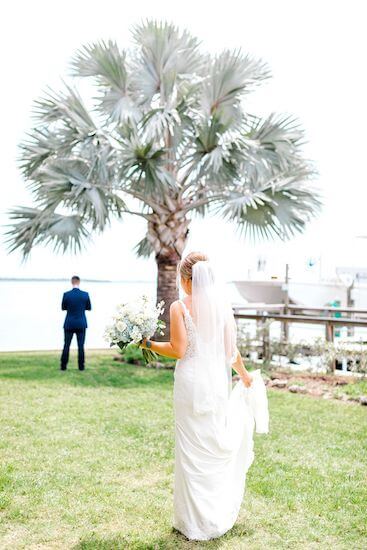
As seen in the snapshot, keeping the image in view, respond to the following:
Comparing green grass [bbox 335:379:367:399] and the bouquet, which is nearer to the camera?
the bouquet

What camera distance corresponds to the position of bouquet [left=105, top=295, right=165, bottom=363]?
462 centimetres

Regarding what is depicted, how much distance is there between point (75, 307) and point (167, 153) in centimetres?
422

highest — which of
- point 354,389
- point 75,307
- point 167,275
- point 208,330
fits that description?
point 167,275

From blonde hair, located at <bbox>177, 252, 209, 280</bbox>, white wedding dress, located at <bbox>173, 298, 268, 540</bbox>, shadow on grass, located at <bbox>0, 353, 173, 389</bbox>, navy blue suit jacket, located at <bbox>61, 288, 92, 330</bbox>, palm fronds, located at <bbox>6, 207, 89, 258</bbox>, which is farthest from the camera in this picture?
palm fronds, located at <bbox>6, 207, 89, 258</bbox>

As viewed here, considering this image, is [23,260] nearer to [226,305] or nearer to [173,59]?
[173,59]

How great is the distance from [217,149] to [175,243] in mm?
2600

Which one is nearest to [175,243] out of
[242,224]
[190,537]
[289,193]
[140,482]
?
[242,224]

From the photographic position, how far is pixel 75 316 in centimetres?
1306

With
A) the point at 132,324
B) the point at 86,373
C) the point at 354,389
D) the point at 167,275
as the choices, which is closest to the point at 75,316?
the point at 86,373

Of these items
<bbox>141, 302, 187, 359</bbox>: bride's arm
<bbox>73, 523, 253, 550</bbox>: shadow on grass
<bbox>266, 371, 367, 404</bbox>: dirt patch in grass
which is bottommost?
<bbox>73, 523, 253, 550</bbox>: shadow on grass

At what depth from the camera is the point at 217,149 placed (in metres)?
14.5

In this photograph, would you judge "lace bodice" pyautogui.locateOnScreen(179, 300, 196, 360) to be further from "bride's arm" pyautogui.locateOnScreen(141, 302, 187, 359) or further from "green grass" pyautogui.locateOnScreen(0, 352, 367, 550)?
"green grass" pyautogui.locateOnScreen(0, 352, 367, 550)

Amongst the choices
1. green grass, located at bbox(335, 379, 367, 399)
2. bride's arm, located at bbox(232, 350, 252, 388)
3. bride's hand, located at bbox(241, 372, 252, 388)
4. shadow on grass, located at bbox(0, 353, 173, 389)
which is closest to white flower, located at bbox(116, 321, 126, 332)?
bride's arm, located at bbox(232, 350, 252, 388)

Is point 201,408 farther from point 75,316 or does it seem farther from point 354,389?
point 75,316
